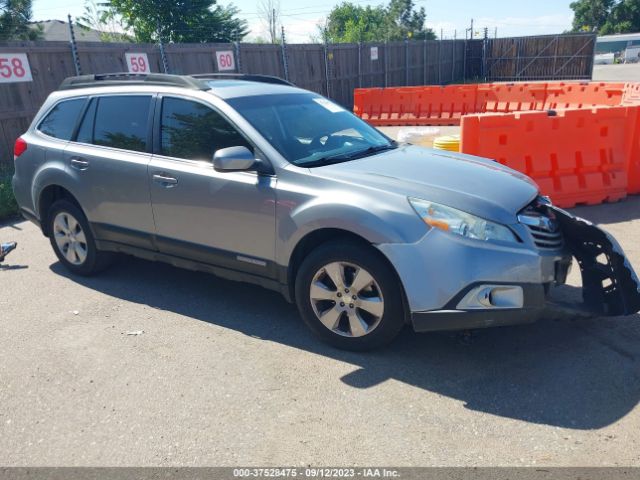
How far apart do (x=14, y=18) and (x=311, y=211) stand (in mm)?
21247

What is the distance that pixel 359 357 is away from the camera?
3.76m

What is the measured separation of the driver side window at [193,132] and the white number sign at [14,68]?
7417 millimetres

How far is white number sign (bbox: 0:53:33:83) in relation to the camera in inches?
397

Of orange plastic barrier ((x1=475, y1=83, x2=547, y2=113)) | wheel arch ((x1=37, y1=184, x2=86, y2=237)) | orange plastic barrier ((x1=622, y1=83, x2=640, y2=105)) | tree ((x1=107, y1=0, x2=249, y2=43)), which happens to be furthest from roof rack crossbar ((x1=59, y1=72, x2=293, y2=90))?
tree ((x1=107, y1=0, x2=249, y2=43))

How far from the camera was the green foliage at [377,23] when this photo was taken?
7712 centimetres

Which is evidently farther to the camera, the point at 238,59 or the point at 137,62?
the point at 238,59

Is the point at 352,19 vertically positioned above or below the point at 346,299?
above

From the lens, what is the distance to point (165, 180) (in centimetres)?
443

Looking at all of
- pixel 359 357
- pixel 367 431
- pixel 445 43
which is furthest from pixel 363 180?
pixel 445 43

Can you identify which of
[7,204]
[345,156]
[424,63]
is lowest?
[7,204]

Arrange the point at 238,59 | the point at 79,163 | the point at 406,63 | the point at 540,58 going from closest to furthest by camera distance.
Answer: the point at 79,163 → the point at 238,59 → the point at 406,63 → the point at 540,58

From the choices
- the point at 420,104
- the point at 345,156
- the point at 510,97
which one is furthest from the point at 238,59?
the point at 345,156

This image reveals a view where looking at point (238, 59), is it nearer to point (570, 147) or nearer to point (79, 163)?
point (570, 147)

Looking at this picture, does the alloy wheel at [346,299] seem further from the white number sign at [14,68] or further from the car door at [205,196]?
the white number sign at [14,68]
